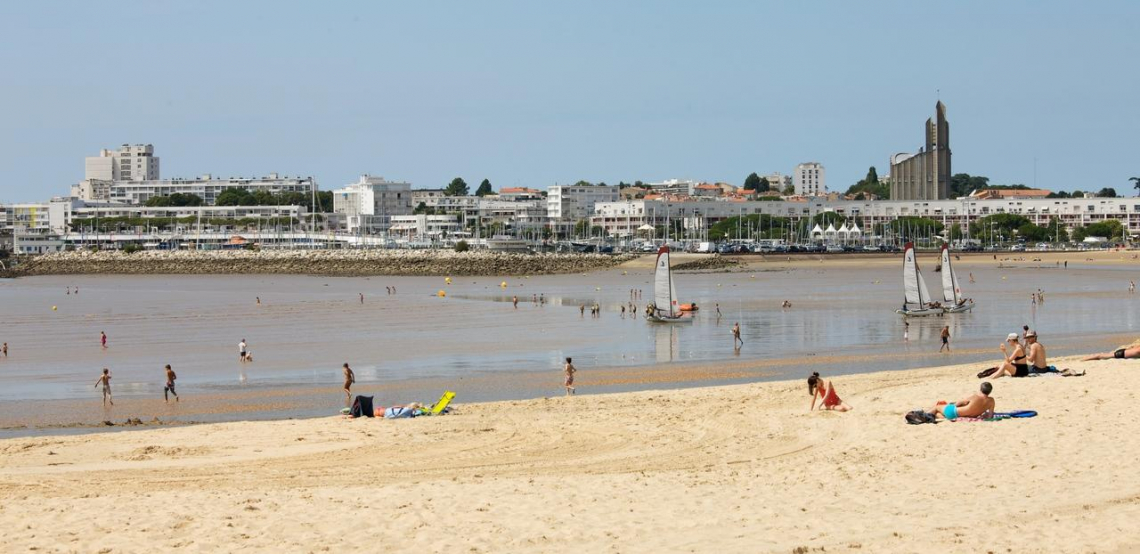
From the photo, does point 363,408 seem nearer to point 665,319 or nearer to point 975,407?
point 975,407

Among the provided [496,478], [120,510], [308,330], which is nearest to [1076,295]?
[308,330]

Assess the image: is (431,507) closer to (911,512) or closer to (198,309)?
(911,512)

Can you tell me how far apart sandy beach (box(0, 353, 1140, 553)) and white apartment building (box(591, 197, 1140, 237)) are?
142 m

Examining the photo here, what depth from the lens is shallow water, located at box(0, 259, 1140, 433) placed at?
25984mm

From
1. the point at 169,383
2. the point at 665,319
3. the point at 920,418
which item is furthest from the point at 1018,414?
the point at 665,319

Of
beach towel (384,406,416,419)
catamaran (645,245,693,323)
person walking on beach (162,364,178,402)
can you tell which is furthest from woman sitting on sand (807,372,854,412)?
catamaran (645,245,693,323)

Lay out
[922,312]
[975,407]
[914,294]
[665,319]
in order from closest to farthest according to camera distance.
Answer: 1. [975,407]
2. [665,319]
3. [922,312]
4. [914,294]

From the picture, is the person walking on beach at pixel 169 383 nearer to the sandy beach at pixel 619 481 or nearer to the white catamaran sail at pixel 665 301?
the sandy beach at pixel 619 481

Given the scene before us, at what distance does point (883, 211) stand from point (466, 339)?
14699cm

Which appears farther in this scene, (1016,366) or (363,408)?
(363,408)

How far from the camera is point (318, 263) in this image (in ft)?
374

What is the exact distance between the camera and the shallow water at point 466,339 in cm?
2598

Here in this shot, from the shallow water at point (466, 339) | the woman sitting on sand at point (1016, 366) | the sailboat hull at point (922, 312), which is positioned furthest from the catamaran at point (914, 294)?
the woman sitting on sand at point (1016, 366)

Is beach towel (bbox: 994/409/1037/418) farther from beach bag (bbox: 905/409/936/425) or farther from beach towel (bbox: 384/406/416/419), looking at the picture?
beach towel (bbox: 384/406/416/419)
